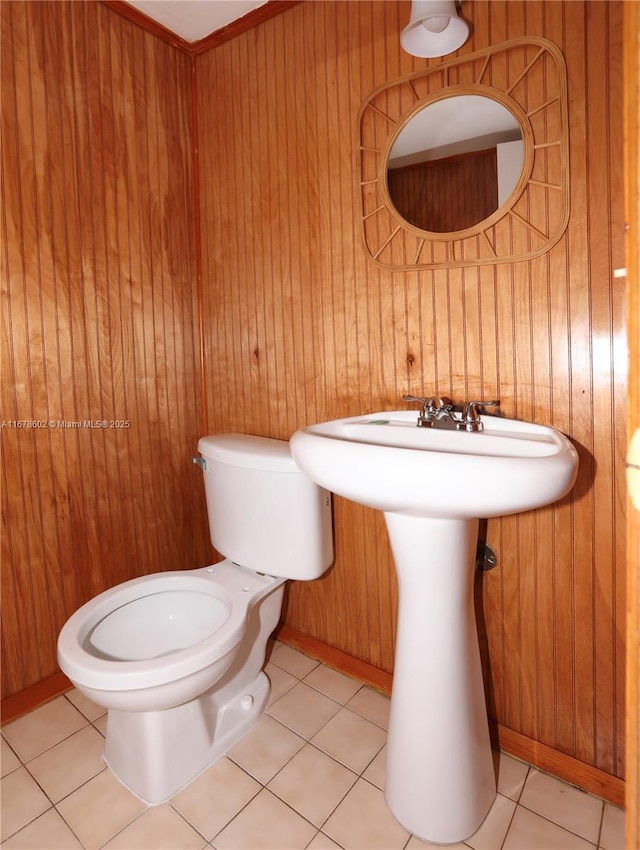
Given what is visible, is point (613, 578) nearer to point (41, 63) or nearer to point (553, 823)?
point (553, 823)

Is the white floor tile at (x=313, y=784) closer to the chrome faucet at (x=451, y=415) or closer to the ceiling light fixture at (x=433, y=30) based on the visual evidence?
the chrome faucet at (x=451, y=415)

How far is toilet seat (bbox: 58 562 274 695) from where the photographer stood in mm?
1111

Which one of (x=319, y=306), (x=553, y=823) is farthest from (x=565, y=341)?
(x=553, y=823)

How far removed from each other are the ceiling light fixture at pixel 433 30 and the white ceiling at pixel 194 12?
0.66 metres

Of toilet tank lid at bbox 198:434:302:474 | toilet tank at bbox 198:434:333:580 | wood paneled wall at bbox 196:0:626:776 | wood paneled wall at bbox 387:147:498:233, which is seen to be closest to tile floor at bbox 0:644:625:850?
wood paneled wall at bbox 196:0:626:776

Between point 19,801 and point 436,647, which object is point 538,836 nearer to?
point 436,647

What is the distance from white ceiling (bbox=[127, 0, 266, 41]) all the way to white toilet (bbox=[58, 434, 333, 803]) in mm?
1411

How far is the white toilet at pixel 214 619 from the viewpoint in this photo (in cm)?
125

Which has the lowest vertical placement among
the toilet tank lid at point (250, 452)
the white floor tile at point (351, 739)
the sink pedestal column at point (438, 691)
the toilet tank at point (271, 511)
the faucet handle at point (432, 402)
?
the white floor tile at point (351, 739)

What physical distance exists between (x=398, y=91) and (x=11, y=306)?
1.26 metres

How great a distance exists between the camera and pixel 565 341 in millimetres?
1226

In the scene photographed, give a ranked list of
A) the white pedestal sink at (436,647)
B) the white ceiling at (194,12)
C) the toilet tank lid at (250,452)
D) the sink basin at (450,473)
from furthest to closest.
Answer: the white ceiling at (194,12) < the toilet tank lid at (250,452) < the white pedestal sink at (436,647) < the sink basin at (450,473)

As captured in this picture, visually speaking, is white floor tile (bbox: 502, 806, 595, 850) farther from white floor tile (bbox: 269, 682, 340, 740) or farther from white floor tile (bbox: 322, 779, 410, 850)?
white floor tile (bbox: 269, 682, 340, 740)

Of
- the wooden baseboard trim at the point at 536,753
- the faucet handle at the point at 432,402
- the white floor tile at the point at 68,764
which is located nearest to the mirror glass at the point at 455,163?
the faucet handle at the point at 432,402
